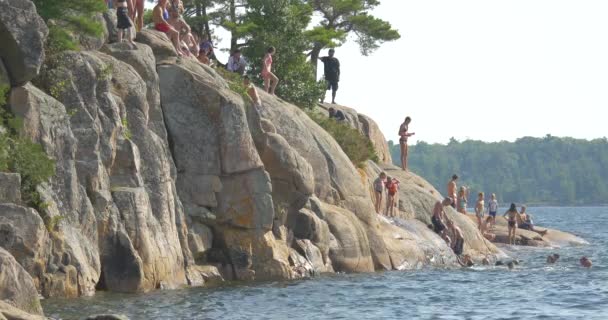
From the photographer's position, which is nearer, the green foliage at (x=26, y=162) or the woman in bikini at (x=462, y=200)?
the green foliage at (x=26, y=162)

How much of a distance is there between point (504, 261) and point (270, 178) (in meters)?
12.8

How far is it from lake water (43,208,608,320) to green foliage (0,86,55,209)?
7.05 ft

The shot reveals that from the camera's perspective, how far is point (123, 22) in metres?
28.8

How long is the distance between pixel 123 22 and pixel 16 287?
11.1m

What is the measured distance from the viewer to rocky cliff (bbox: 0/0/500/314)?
2358cm

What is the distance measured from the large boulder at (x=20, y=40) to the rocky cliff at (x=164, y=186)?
22 millimetres

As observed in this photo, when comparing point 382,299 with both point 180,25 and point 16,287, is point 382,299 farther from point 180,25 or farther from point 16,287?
point 180,25

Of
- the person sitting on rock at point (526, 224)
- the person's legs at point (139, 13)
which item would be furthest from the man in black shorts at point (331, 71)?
the person's legs at point (139, 13)

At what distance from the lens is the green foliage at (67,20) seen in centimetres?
2623

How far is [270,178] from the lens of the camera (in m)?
31.5

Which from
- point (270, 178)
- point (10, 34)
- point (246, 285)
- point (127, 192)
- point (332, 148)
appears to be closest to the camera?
point (10, 34)

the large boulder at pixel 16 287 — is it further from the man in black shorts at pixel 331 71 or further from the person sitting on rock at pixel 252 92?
the man in black shorts at pixel 331 71

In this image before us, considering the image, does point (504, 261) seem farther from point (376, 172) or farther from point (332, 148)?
point (332, 148)

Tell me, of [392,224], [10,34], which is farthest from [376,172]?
[10,34]
